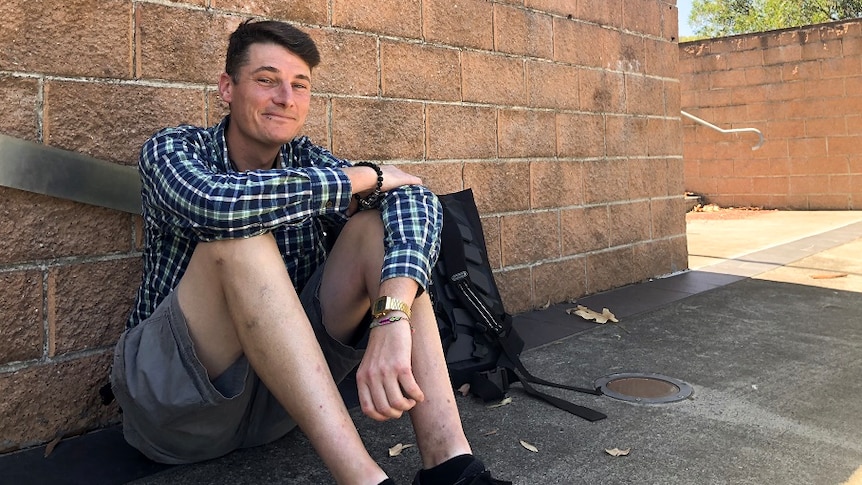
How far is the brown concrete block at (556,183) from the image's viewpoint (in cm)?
362

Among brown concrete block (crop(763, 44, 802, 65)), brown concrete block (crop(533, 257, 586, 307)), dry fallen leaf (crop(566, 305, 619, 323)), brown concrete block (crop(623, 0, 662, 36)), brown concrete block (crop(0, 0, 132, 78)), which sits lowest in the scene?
dry fallen leaf (crop(566, 305, 619, 323))

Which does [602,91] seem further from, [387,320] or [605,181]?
[387,320]

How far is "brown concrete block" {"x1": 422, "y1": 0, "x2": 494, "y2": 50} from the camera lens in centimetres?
306

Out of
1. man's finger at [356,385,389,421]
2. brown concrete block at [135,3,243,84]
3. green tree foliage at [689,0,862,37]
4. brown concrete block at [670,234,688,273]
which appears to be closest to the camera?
man's finger at [356,385,389,421]

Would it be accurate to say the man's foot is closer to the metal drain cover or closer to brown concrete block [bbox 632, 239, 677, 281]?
the metal drain cover

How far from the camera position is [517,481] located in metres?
1.68

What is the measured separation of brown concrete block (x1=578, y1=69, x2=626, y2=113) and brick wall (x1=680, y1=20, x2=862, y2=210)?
6058 mm

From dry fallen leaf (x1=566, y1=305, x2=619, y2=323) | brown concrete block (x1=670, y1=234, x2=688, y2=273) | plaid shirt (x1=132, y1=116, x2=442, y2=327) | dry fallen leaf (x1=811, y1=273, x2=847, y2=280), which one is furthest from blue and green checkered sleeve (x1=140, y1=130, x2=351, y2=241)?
dry fallen leaf (x1=811, y1=273, x2=847, y2=280)

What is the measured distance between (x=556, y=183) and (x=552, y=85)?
56 cm

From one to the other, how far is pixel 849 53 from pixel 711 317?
7.14 m

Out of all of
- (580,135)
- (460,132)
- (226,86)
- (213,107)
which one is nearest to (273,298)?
(226,86)

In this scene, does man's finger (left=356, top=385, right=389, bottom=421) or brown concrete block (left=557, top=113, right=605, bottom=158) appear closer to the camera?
man's finger (left=356, top=385, right=389, bottom=421)

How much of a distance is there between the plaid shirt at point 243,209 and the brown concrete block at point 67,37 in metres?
0.50

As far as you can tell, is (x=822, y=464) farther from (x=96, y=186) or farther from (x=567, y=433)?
(x=96, y=186)
